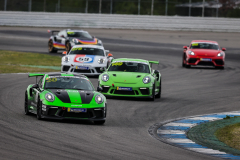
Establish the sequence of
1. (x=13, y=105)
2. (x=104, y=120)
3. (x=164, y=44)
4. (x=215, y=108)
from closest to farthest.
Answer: (x=104, y=120) < (x=13, y=105) < (x=215, y=108) < (x=164, y=44)

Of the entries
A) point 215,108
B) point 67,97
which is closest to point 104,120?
point 67,97

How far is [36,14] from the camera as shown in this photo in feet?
141

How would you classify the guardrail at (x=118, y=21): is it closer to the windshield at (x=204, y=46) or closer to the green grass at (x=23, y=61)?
the green grass at (x=23, y=61)

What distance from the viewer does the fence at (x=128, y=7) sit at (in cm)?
4331

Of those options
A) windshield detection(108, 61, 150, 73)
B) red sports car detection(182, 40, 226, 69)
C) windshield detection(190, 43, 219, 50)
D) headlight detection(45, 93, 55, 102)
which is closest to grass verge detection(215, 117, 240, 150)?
headlight detection(45, 93, 55, 102)

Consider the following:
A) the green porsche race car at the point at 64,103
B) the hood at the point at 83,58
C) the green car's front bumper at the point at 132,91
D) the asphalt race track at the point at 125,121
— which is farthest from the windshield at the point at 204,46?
the green porsche race car at the point at 64,103

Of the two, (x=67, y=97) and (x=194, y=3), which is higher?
(x=194, y=3)

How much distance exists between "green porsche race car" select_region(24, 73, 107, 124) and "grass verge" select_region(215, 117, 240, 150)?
243cm

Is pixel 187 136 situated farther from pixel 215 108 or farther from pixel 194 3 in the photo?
pixel 194 3

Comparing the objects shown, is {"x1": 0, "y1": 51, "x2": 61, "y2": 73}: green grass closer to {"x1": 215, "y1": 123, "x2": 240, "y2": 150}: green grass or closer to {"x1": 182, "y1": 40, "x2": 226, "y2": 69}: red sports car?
{"x1": 182, "y1": 40, "x2": 226, "y2": 69}: red sports car

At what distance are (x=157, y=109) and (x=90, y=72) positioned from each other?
716 centimetres

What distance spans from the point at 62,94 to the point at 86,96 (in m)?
0.51

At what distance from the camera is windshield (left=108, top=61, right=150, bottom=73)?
15719 millimetres

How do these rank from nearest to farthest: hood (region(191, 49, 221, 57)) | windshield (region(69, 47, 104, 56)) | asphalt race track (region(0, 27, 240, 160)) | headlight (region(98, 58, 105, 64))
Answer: asphalt race track (region(0, 27, 240, 160)) < headlight (region(98, 58, 105, 64)) < windshield (region(69, 47, 104, 56)) < hood (region(191, 49, 221, 57))
